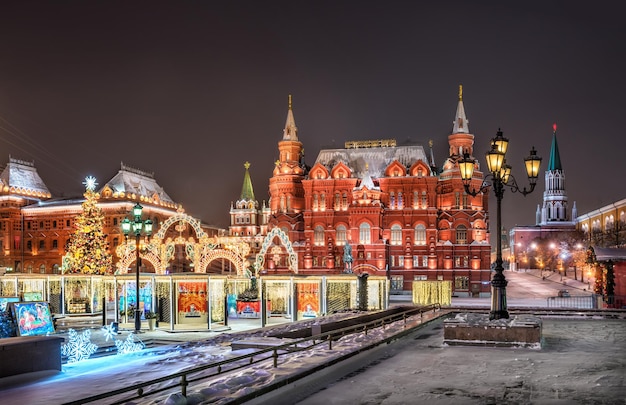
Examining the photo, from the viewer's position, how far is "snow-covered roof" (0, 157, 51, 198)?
90.5 meters

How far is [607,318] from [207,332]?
16667mm

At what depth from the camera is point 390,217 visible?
71250 millimetres

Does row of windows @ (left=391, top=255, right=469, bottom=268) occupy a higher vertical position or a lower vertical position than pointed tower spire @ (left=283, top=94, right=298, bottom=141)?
lower

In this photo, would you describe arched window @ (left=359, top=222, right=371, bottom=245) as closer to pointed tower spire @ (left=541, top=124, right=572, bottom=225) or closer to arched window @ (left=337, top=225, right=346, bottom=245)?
arched window @ (left=337, top=225, right=346, bottom=245)

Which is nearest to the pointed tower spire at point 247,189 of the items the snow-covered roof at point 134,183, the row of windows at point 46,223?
the snow-covered roof at point 134,183

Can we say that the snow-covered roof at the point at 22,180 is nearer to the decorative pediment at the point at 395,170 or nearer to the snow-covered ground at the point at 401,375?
the decorative pediment at the point at 395,170

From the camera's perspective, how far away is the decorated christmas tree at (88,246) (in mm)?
42812

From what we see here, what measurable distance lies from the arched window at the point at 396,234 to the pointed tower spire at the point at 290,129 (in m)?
17.3

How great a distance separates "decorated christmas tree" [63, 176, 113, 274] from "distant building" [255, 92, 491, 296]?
1047 inches

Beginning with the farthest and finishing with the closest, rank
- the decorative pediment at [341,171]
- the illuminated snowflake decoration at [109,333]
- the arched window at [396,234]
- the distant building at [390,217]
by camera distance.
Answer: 1. the decorative pediment at [341,171]
2. the arched window at [396,234]
3. the distant building at [390,217]
4. the illuminated snowflake decoration at [109,333]

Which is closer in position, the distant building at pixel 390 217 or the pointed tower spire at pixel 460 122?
the distant building at pixel 390 217

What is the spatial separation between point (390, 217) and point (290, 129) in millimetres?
17747

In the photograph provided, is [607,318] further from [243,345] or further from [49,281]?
[49,281]

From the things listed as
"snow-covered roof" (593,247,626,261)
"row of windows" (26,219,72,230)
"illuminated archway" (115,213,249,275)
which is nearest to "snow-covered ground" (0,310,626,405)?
"illuminated archway" (115,213,249,275)
